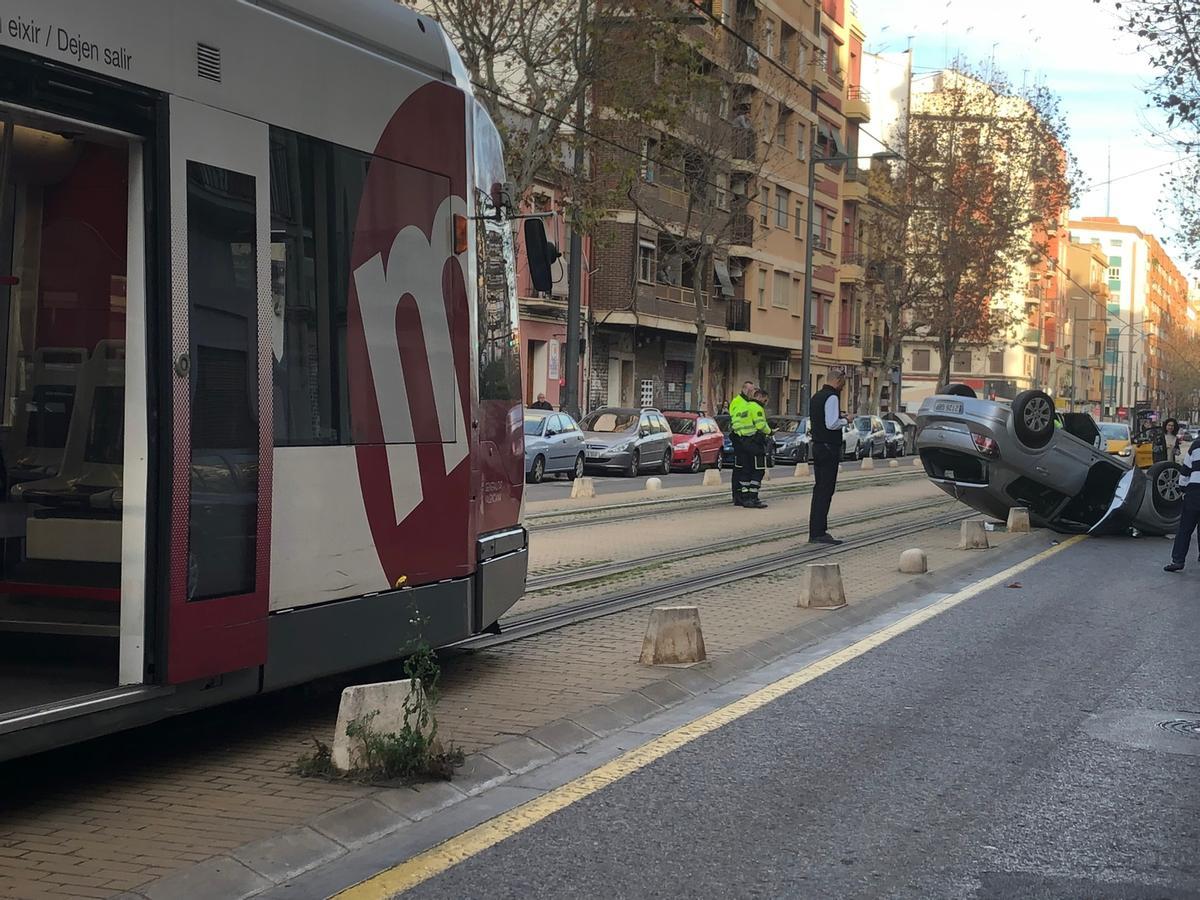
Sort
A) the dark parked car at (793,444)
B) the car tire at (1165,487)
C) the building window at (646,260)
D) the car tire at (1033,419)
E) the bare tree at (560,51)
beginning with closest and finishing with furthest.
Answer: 1. the car tire at (1033,419)
2. the car tire at (1165,487)
3. the bare tree at (560,51)
4. the dark parked car at (793,444)
5. the building window at (646,260)

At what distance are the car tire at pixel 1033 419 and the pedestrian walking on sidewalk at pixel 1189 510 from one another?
3178 millimetres

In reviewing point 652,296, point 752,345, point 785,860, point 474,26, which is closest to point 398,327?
point 785,860

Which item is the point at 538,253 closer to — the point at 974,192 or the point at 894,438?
the point at 894,438

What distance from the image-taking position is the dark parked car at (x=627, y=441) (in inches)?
1308

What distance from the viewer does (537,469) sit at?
2952 centimetres

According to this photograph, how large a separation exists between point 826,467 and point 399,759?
11057 millimetres

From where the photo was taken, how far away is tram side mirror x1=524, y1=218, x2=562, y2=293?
8.16 metres

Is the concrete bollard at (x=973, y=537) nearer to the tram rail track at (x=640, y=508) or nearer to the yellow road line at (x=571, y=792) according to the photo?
the tram rail track at (x=640, y=508)

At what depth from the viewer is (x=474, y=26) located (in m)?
27.7

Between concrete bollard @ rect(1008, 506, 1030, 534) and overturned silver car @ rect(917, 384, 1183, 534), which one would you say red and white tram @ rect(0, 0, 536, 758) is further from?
concrete bollard @ rect(1008, 506, 1030, 534)

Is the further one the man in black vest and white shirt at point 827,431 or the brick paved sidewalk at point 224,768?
the man in black vest and white shirt at point 827,431

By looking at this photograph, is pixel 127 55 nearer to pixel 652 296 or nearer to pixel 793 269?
pixel 652 296

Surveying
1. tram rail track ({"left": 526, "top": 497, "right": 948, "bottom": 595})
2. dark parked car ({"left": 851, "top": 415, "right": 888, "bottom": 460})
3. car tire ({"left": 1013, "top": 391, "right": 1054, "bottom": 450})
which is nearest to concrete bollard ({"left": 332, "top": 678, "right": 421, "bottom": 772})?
tram rail track ({"left": 526, "top": 497, "right": 948, "bottom": 595})

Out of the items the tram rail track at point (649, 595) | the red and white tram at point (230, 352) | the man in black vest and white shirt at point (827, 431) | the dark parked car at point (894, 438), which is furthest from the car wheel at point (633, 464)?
the red and white tram at point (230, 352)
